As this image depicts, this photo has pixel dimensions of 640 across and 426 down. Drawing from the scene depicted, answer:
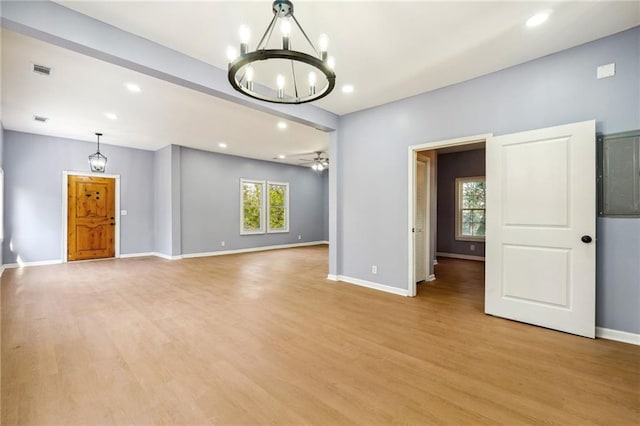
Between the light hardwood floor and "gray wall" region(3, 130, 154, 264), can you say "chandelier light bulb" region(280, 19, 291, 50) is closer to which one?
the light hardwood floor

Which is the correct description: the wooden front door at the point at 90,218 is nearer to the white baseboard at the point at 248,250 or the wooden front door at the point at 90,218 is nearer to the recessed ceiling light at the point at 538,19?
the white baseboard at the point at 248,250

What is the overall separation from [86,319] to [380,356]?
3297mm

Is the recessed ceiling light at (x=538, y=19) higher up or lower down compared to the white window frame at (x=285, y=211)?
higher up

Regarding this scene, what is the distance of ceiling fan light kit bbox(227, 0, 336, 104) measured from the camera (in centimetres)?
194

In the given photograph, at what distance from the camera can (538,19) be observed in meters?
2.52

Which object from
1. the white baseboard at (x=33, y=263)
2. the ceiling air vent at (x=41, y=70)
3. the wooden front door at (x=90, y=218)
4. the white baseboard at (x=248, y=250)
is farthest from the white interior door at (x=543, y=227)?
the white baseboard at (x=33, y=263)

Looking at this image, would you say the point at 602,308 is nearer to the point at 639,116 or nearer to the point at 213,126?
the point at 639,116

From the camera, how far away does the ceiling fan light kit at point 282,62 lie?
1944mm

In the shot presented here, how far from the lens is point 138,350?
2.54 meters

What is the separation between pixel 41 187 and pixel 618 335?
10084 millimetres

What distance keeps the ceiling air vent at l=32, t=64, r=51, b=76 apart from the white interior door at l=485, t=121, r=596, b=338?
5.44 meters

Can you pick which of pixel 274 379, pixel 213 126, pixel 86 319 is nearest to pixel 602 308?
pixel 274 379

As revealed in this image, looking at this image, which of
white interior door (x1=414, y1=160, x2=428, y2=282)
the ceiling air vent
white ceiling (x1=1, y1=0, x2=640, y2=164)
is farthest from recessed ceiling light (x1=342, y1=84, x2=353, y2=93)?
the ceiling air vent

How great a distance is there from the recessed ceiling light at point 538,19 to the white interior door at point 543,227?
1031 millimetres
